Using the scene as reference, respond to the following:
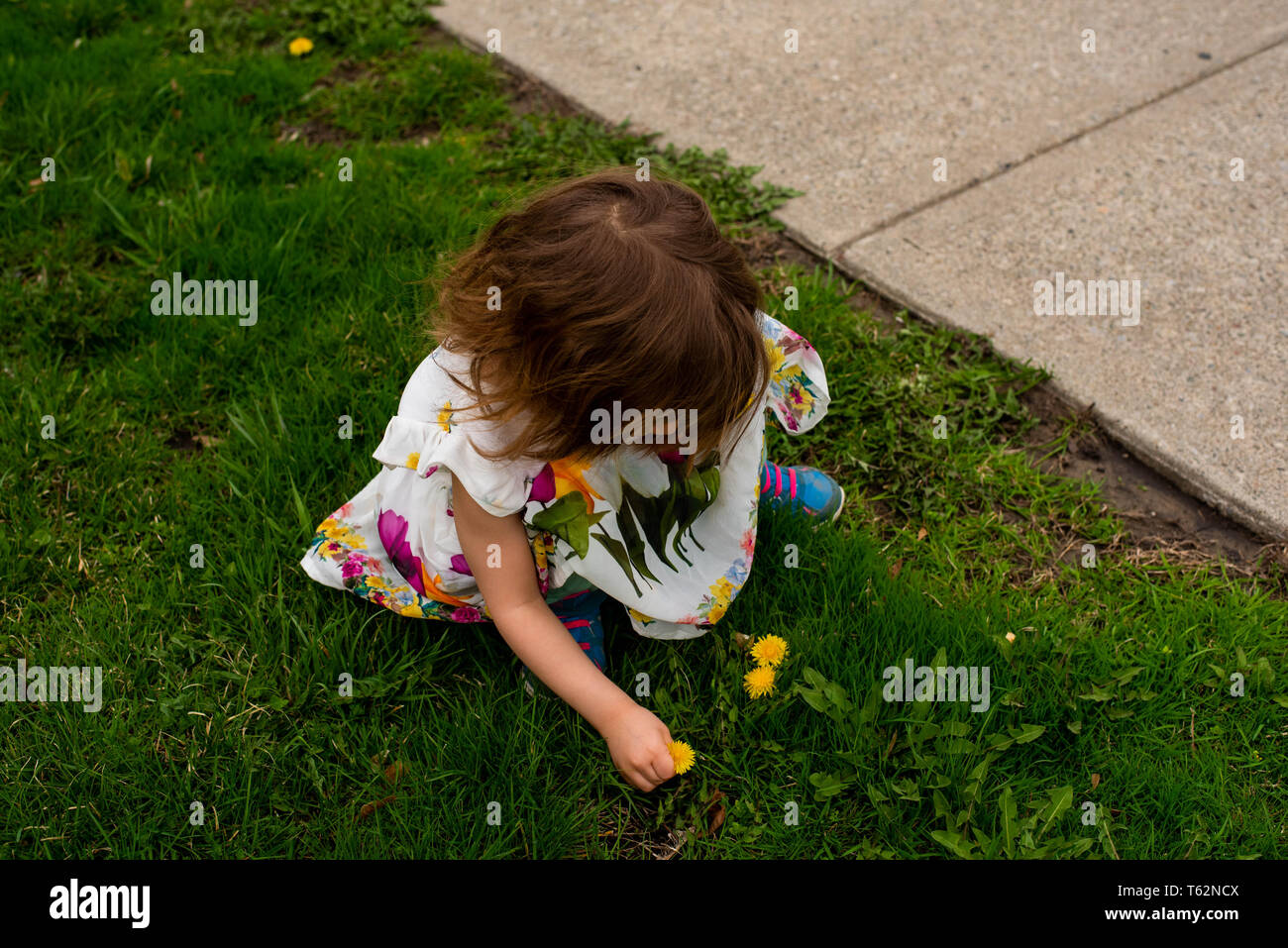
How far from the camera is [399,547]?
1.99 metres

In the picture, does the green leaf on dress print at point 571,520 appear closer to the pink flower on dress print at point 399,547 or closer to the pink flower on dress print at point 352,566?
the pink flower on dress print at point 399,547

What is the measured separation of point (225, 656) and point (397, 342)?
2.92 ft

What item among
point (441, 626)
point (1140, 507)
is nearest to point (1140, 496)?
point (1140, 507)

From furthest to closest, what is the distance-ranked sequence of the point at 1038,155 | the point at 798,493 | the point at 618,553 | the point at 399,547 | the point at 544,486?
the point at 1038,155
the point at 798,493
the point at 399,547
the point at 618,553
the point at 544,486

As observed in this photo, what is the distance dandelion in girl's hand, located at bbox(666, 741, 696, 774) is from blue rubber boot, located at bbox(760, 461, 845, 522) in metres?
0.60

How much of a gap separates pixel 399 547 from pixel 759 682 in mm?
728

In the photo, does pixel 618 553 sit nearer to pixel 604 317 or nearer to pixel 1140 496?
pixel 604 317

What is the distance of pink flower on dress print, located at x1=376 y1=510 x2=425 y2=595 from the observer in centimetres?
198

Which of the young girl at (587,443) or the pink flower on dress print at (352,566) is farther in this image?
the pink flower on dress print at (352,566)

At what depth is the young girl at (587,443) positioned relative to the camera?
1.53 m

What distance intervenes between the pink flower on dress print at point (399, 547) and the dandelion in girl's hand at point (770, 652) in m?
0.65

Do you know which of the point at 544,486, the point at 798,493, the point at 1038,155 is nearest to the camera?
the point at 544,486

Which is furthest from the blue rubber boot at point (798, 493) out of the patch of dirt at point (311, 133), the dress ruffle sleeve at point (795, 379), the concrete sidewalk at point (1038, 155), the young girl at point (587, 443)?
the patch of dirt at point (311, 133)
